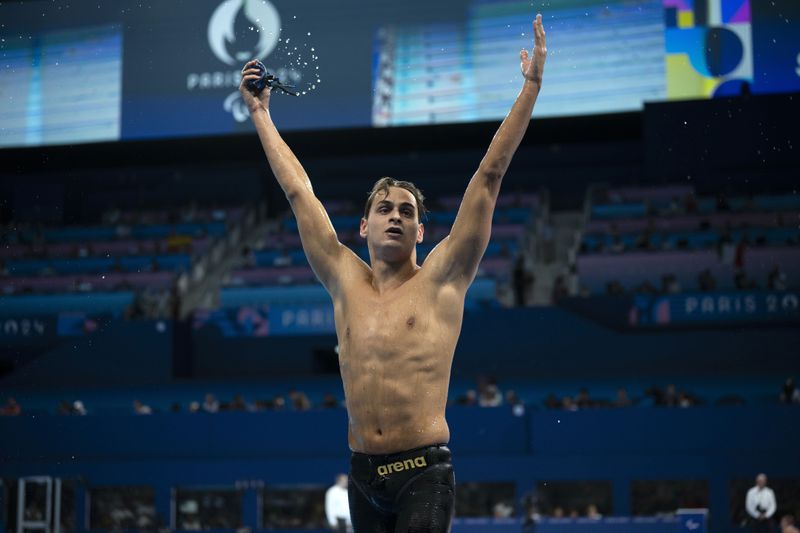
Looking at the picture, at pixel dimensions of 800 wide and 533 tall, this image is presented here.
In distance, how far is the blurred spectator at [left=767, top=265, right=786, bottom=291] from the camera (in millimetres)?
17844

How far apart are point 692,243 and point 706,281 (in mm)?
1755

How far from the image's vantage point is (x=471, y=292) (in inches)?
789

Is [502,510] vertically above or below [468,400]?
below

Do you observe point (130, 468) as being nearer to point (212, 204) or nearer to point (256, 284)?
point (256, 284)

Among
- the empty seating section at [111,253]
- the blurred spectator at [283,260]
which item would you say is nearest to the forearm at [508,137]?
the empty seating section at [111,253]

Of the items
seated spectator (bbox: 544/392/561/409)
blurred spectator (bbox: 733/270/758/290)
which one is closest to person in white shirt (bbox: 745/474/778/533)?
seated spectator (bbox: 544/392/561/409)

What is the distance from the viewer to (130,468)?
1655 cm

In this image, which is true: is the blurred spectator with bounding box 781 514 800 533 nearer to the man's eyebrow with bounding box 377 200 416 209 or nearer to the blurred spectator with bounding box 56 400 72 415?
the man's eyebrow with bounding box 377 200 416 209

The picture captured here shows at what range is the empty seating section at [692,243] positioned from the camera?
18.6 meters

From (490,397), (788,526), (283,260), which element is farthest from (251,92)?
(283,260)

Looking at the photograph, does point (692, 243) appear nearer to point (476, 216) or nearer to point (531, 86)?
point (531, 86)

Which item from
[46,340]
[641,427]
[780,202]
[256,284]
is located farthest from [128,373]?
[780,202]

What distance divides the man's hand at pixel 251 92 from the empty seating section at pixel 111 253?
15.9 m

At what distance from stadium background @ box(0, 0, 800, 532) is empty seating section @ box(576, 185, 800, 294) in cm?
6
